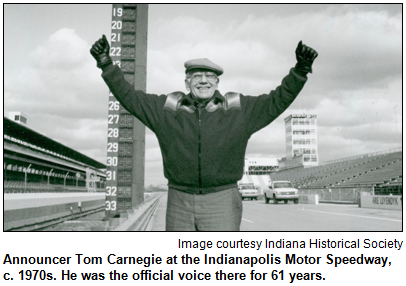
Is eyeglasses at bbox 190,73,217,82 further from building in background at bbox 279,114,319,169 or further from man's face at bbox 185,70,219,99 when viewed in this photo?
building in background at bbox 279,114,319,169

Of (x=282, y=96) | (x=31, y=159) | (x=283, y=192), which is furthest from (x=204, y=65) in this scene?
(x=31, y=159)

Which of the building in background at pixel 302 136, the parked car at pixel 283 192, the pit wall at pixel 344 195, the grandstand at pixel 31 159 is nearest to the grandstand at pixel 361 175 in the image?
the pit wall at pixel 344 195

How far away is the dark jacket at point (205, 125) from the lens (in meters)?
2.89

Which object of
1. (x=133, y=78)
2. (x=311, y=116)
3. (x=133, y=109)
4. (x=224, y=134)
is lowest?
(x=224, y=134)

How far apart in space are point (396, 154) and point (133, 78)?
35.7 metres

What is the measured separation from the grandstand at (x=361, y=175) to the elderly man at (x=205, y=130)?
25281 mm

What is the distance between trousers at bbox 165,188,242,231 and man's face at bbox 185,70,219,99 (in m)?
0.79

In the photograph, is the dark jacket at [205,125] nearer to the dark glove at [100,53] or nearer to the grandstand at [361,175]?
the dark glove at [100,53]

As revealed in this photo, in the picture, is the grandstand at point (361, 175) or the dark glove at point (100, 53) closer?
the dark glove at point (100, 53)

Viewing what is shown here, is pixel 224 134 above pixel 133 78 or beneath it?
beneath

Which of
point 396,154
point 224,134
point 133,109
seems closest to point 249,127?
point 224,134

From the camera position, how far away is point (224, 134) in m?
2.90
